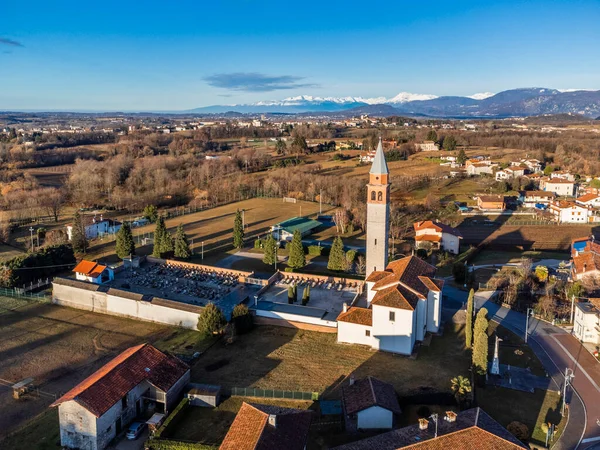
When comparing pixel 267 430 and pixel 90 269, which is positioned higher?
pixel 267 430

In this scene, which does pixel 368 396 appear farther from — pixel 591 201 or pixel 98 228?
pixel 591 201

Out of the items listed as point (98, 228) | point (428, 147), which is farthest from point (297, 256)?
point (428, 147)

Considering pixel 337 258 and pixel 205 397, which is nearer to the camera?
pixel 205 397

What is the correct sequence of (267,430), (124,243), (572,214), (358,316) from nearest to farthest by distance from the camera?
(267,430), (358,316), (124,243), (572,214)

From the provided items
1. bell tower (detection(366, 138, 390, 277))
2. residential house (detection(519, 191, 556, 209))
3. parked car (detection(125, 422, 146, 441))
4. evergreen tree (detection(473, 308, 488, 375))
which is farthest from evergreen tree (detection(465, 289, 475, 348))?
residential house (detection(519, 191, 556, 209))

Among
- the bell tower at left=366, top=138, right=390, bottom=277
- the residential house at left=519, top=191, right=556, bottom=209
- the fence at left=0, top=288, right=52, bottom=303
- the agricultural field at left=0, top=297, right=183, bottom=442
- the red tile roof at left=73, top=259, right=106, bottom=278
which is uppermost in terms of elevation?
the bell tower at left=366, top=138, right=390, bottom=277

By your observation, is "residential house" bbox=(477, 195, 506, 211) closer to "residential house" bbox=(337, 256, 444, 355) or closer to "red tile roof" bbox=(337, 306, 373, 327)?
"residential house" bbox=(337, 256, 444, 355)

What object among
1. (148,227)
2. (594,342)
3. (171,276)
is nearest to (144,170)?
(148,227)
